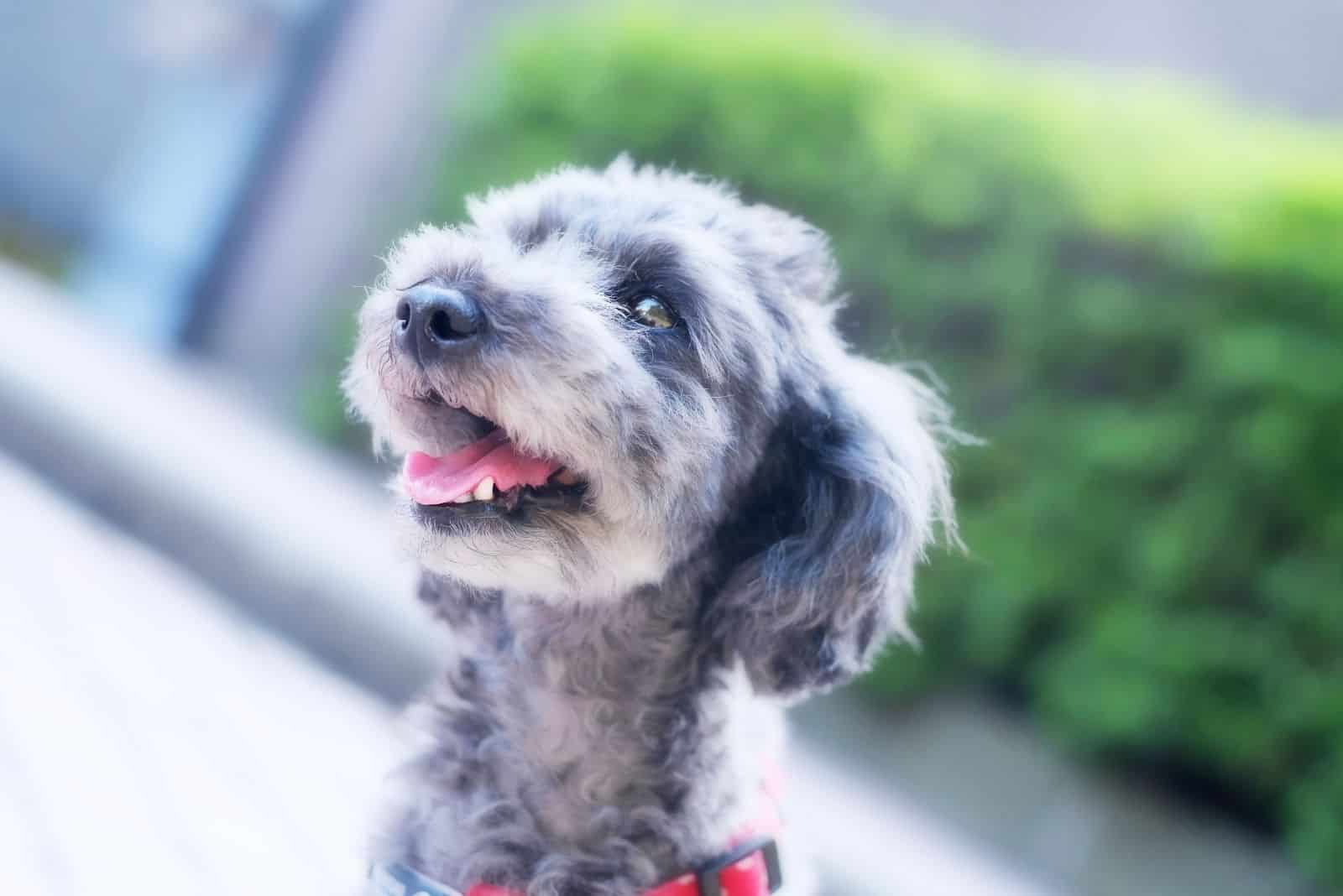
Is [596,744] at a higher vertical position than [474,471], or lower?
lower

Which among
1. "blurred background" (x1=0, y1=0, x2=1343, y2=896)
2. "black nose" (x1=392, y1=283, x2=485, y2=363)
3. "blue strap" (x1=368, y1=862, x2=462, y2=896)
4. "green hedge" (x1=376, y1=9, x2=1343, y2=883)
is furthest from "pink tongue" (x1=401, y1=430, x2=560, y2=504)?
"green hedge" (x1=376, y1=9, x2=1343, y2=883)

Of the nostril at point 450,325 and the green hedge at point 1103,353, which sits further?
the green hedge at point 1103,353

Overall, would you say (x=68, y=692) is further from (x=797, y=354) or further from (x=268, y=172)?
(x=268, y=172)

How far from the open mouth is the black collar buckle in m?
0.50

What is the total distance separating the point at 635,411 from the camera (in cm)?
147

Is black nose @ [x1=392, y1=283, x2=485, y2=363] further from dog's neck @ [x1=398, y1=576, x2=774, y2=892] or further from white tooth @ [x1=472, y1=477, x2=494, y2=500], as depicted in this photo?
dog's neck @ [x1=398, y1=576, x2=774, y2=892]

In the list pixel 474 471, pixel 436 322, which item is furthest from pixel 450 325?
pixel 474 471

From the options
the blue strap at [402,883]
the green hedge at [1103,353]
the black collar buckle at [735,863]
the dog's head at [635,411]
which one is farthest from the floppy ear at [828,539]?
the green hedge at [1103,353]

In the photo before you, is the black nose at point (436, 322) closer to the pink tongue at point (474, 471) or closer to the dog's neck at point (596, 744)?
the pink tongue at point (474, 471)

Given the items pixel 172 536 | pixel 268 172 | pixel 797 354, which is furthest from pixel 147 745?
pixel 268 172

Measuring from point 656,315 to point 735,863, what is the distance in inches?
28.2

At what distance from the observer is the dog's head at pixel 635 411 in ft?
4.60

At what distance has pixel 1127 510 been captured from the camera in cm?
315

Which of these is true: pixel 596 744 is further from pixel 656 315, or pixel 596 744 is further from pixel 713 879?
pixel 656 315
